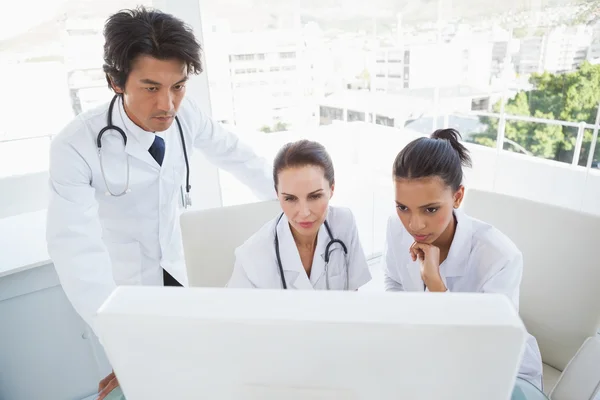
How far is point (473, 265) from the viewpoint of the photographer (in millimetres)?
1083

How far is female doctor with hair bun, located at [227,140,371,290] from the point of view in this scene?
42.8 inches

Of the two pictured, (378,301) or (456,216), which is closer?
(378,301)

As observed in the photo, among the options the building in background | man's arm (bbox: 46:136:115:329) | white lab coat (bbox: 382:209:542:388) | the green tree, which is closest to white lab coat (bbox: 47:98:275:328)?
man's arm (bbox: 46:136:115:329)

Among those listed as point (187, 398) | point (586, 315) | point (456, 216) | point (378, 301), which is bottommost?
point (586, 315)

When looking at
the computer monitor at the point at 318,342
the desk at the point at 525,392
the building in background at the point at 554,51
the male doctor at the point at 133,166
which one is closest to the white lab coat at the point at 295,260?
the male doctor at the point at 133,166

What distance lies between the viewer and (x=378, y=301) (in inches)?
12.3

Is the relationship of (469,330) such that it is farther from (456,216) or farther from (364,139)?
(364,139)

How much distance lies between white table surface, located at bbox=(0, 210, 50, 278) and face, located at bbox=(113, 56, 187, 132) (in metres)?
0.68

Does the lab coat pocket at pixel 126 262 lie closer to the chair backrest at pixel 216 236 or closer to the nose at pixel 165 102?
the chair backrest at pixel 216 236

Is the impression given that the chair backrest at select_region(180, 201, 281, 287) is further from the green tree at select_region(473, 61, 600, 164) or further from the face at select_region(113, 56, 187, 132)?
the green tree at select_region(473, 61, 600, 164)

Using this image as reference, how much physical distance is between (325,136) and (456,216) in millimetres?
1622

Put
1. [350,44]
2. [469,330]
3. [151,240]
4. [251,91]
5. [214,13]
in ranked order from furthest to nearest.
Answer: [350,44]
[251,91]
[214,13]
[151,240]
[469,330]

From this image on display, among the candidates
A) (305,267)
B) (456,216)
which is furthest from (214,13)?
(456,216)

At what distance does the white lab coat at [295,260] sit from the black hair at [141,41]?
521mm
